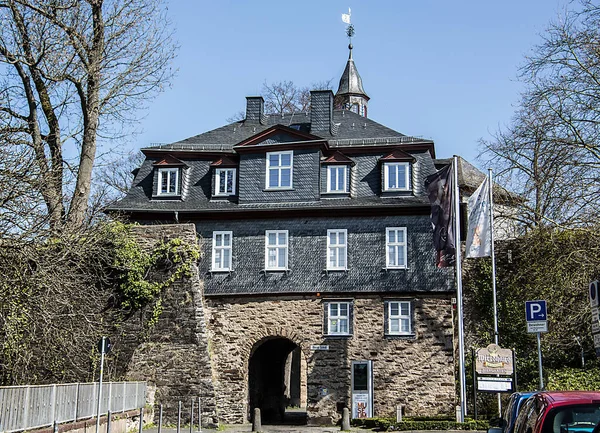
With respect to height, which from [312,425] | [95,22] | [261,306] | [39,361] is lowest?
[312,425]

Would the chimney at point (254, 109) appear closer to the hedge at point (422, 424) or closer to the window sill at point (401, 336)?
the window sill at point (401, 336)

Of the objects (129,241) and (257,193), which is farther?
(257,193)

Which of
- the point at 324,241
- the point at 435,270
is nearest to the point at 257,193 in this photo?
the point at 324,241

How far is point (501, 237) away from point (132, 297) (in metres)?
16.2

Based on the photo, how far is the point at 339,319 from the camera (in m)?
29.8

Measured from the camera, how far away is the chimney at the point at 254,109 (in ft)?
117

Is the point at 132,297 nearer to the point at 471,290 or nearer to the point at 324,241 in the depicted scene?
the point at 324,241

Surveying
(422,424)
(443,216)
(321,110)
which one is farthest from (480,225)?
(321,110)

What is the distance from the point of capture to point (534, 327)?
58.3 ft

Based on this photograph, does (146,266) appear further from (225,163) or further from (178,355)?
(225,163)

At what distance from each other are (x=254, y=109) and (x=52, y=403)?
2077 centimetres

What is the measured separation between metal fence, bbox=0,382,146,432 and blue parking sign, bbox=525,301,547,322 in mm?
11016

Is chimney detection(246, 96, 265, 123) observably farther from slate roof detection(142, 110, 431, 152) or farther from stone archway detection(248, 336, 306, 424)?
stone archway detection(248, 336, 306, 424)

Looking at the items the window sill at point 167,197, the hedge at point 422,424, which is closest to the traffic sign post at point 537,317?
the hedge at point 422,424
